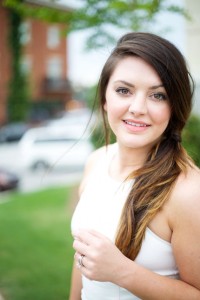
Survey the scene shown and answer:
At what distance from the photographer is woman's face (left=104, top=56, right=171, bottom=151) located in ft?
5.01

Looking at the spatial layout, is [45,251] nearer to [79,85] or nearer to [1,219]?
[1,219]

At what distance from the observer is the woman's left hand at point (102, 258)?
4.66ft

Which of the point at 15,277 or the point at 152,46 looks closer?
the point at 152,46

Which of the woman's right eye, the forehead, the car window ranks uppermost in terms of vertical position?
the forehead

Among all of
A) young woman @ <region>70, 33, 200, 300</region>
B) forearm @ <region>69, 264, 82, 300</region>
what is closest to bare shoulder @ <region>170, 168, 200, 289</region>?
young woman @ <region>70, 33, 200, 300</region>

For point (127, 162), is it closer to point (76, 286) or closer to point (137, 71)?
point (137, 71)

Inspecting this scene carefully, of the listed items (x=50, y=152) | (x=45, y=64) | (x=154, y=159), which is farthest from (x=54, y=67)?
(x=154, y=159)

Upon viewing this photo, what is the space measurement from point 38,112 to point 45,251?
102ft

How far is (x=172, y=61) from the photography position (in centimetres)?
151

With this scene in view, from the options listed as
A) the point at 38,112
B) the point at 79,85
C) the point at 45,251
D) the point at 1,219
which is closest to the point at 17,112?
the point at 38,112

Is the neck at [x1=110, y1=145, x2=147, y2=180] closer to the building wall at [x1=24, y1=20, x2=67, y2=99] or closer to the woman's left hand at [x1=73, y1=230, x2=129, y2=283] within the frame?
the woman's left hand at [x1=73, y1=230, x2=129, y2=283]

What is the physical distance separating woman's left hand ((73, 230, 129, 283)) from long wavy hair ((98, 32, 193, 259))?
86mm

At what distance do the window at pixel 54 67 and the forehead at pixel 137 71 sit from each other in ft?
125

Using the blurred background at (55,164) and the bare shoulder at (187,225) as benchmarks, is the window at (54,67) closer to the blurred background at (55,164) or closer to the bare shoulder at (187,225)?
the blurred background at (55,164)
